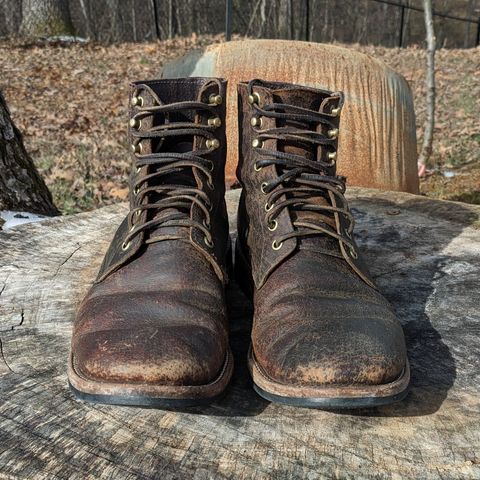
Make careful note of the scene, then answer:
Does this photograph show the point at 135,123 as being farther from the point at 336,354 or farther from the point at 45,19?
the point at 45,19

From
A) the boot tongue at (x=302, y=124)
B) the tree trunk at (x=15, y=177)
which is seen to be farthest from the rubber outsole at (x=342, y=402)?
the tree trunk at (x=15, y=177)

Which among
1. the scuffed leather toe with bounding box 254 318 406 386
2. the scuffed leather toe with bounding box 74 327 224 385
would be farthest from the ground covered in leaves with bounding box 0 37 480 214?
the scuffed leather toe with bounding box 254 318 406 386

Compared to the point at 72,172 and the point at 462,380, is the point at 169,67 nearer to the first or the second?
the point at 72,172

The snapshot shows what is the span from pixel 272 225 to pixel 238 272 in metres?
0.36

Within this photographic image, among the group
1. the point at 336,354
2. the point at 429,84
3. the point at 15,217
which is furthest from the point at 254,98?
the point at 429,84

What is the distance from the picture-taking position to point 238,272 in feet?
6.36

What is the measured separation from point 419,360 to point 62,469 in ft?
2.83

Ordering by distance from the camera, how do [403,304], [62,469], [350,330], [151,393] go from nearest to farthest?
[62,469] < [151,393] < [350,330] < [403,304]

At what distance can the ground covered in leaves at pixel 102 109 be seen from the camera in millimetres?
5547

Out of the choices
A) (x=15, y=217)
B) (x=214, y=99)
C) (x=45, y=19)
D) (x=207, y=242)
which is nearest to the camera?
(x=207, y=242)

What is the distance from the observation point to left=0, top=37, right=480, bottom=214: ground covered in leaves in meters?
5.55

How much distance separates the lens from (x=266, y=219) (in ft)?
5.36

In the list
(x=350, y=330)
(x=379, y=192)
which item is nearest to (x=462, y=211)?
(x=379, y=192)

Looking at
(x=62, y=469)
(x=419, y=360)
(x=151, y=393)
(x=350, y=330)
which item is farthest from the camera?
(x=419, y=360)
